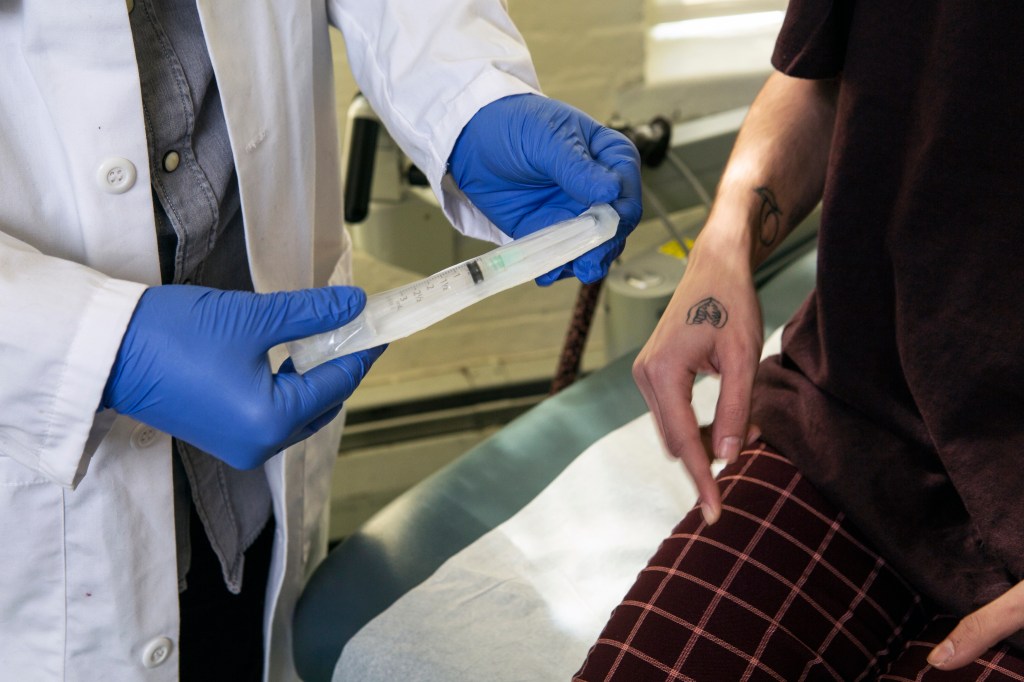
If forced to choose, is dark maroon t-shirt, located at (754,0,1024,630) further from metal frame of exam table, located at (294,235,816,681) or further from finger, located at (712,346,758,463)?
metal frame of exam table, located at (294,235,816,681)

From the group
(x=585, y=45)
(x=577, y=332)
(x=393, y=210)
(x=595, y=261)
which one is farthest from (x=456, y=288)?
(x=585, y=45)

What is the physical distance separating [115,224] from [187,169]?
98mm

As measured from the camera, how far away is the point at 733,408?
2.81 feet

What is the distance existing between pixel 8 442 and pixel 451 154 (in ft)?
1.62

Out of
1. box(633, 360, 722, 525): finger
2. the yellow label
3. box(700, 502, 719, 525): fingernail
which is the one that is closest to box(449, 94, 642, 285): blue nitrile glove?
box(633, 360, 722, 525): finger

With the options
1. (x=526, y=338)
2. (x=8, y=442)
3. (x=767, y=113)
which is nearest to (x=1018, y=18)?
(x=767, y=113)

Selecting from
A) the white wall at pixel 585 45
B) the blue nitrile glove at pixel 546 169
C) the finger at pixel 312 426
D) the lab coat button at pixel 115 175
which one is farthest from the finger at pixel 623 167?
the white wall at pixel 585 45

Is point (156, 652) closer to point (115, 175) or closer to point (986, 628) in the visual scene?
point (115, 175)

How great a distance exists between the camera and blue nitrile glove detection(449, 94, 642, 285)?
0.88 meters

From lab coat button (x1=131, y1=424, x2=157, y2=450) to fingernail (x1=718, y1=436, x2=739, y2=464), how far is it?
52 centimetres

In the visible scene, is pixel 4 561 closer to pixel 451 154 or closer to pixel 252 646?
pixel 252 646

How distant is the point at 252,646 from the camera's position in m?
1.23

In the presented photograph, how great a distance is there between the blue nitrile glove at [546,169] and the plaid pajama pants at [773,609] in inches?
11.5

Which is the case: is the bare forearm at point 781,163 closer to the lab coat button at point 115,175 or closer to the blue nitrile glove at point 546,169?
the blue nitrile glove at point 546,169
